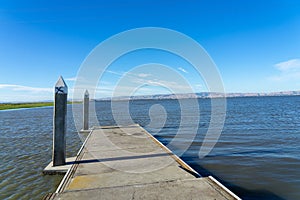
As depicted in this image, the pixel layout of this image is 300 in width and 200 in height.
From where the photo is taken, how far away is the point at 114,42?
38.6 ft

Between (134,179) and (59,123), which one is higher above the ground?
(59,123)

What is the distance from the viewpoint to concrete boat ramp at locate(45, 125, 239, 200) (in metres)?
4.35

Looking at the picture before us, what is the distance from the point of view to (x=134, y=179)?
5.45 metres

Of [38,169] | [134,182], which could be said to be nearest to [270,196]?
[134,182]

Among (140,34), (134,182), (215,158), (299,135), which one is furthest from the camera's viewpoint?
(299,135)

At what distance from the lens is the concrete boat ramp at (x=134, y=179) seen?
4348 mm

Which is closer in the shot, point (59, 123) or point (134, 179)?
point (134, 179)

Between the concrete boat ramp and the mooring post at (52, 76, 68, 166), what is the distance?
56 centimetres

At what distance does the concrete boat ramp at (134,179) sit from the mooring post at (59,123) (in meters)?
0.56

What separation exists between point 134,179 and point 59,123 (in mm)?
3327

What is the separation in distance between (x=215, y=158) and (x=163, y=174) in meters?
5.08

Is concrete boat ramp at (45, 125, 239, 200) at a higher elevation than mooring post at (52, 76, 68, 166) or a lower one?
lower

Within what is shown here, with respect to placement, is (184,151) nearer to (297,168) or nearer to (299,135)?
(297,168)

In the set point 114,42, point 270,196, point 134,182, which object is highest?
point 114,42
